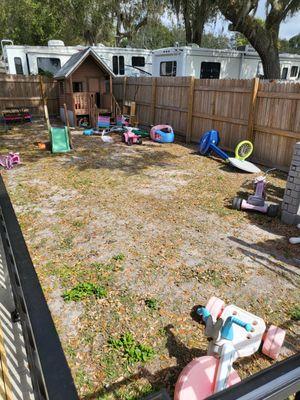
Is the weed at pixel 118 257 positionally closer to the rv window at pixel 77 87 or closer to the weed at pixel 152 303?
the weed at pixel 152 303

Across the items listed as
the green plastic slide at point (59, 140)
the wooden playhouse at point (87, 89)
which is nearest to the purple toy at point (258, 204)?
the green plastic slide at point (59, 140)

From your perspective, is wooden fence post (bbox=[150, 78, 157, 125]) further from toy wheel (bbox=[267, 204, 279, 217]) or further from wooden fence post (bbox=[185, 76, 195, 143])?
toy wheel (bbox=[267, 204, 279, 217])

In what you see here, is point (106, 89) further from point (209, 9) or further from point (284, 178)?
point (284, 178)

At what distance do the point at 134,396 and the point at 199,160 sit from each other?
7.97 meters

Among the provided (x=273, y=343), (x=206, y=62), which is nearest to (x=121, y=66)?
(x=206, y=62)

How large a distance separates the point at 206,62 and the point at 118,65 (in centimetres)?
659

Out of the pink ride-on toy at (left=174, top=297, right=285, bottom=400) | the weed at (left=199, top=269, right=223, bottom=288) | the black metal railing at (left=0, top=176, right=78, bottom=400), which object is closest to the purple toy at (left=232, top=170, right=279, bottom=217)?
the weed at (left=199, top=269, right=223, bottom=288)

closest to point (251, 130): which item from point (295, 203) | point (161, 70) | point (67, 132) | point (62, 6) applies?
point (295, 203)

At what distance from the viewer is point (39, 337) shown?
3.61 ft

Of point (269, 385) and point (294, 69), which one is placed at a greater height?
point (294, 69)

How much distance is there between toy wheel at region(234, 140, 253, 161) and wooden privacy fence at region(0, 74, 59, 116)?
12.3 metres

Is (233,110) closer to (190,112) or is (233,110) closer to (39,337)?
(190,112)

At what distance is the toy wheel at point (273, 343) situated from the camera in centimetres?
284

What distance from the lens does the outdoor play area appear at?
287cm
